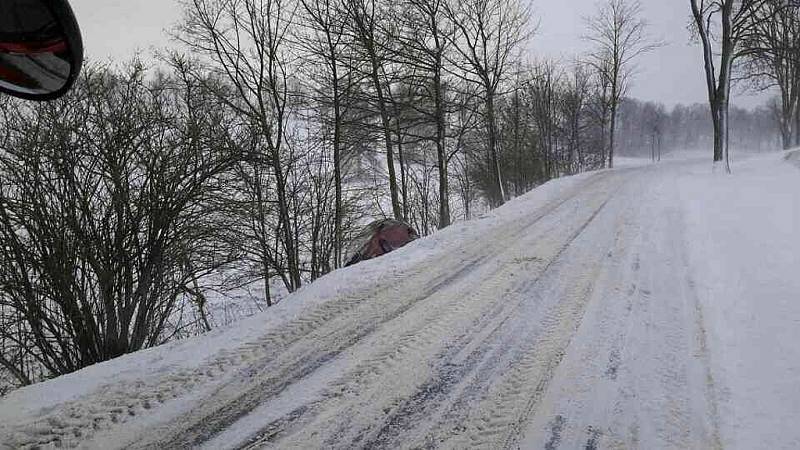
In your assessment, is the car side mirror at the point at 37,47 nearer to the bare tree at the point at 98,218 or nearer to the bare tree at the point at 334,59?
the bare tree at the point at 98,218

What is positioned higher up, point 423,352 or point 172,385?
point 172,385

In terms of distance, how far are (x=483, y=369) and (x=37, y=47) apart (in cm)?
281

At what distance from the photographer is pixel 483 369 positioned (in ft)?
9.97

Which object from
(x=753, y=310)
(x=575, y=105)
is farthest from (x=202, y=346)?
(x=575, y=105)

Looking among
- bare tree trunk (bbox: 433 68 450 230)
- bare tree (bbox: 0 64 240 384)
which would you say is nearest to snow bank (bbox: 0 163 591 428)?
bare tree (bbox: 0 64 240 384)

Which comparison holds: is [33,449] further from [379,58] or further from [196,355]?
[379,58]

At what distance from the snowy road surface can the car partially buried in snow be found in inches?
177

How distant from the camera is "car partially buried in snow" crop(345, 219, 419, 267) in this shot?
10000 mm

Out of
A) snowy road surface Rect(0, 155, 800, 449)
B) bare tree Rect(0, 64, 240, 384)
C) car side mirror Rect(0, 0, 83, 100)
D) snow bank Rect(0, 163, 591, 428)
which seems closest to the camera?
car side mirror Rect(0, 0, 83, 100)

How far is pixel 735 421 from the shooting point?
2.37 metres

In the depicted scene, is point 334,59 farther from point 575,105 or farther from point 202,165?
point 575,105

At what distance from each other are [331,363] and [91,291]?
5.99m

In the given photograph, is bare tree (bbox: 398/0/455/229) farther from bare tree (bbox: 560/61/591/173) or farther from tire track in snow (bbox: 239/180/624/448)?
bare tree (bbox: 560/61/591/173)

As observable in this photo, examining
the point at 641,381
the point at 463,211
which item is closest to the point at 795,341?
the point at 641,381
